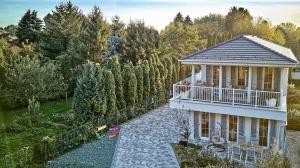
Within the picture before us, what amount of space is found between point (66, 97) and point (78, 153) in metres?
16.1

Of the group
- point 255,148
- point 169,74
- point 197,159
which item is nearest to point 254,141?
point 255,148

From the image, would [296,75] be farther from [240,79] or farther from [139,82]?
[240,79]

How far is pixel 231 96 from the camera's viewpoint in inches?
659

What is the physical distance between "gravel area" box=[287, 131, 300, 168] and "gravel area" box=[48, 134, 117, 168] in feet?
26.3

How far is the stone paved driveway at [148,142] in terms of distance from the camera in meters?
14.2

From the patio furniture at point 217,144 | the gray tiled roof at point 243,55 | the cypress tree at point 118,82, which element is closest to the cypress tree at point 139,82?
the cypress tree at point 118,82

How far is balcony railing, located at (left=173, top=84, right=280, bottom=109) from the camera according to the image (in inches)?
614

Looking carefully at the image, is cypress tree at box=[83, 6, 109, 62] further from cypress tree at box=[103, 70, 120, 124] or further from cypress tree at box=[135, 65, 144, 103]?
cypress tree at box=[103, 70, 120, 124]

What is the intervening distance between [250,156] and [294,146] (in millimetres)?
3385

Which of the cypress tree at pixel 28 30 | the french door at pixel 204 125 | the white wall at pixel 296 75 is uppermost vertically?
the cypress tree at pixel 28 30

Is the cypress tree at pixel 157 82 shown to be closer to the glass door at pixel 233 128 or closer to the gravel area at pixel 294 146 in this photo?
the glass door at pixel 233 128

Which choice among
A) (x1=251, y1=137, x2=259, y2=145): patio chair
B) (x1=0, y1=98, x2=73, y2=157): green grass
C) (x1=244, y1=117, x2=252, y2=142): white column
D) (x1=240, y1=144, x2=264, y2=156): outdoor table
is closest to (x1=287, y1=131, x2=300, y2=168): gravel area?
(x1=240, y1=144, x2=264, y2=156): outdoor table

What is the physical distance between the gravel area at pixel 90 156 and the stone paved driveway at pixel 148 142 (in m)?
0.41

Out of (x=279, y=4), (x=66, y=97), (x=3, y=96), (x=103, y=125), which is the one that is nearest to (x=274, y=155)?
(x=279, y=4)
